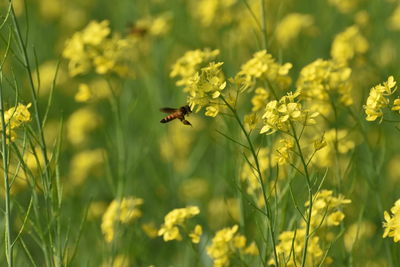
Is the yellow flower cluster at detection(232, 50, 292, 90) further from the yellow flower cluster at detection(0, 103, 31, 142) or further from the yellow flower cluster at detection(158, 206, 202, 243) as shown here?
the yellow flower cluster at detection(0, 103, 31, 142)

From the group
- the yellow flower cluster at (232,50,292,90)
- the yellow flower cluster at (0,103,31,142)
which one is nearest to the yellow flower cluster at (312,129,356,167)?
the yellow flower cluster at (232,50,292,90)

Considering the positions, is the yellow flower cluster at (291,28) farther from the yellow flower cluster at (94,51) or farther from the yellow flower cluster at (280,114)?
the yellow flower cluster at (280,114)

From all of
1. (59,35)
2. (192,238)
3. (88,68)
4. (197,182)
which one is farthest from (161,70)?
(59,35)

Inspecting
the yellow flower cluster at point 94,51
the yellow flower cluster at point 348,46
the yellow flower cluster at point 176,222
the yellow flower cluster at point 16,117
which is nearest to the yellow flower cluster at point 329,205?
the yellow flower cluster at point 176,222

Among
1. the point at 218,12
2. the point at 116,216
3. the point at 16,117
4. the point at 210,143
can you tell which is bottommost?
the point at 116,216

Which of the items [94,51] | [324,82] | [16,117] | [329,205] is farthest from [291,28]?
[16,117]

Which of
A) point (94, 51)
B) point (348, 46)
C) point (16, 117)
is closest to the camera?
point (16, 117)

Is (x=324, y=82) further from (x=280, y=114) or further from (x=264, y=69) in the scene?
(x=280, y=114)
